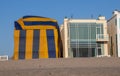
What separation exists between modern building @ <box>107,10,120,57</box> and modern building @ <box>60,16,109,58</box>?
4.10 ft

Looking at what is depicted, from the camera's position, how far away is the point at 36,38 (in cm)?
4662

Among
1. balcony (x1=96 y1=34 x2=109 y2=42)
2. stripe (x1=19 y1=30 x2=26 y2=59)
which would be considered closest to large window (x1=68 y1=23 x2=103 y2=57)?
balcony (x1=96 y1=34 x2=109 y2=42)

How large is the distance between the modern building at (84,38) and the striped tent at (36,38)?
1.65m

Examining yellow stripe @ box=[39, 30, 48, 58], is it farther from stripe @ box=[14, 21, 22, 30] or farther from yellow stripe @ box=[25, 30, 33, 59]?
stripe @ box=[14, 21, 22, 30]

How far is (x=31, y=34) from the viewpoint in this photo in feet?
152

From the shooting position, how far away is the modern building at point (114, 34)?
46156 millimetres

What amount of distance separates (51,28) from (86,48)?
5.41 metres

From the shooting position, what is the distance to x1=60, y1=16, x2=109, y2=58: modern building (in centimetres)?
4722

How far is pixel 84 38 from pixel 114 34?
422cm

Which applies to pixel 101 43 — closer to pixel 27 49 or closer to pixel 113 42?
pixel 113 42

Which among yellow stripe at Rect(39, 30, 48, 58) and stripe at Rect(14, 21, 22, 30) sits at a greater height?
stripe at Rect(14, 21, 22, 30)

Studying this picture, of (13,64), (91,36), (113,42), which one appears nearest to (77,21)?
(91,36)

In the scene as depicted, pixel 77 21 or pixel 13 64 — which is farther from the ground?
pixel 77 21

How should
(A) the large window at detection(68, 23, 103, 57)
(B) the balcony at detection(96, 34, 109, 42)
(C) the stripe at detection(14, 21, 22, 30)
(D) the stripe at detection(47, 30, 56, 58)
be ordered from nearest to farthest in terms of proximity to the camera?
(D) the stripe at detection(47, 30, 56, 58)
(C) the stripe at detection(14, 21, 22, 30)
(A) the large window at detection(68, 23, 103, 57)
(B) the balcony at detection(96, 34, 109, 42)
